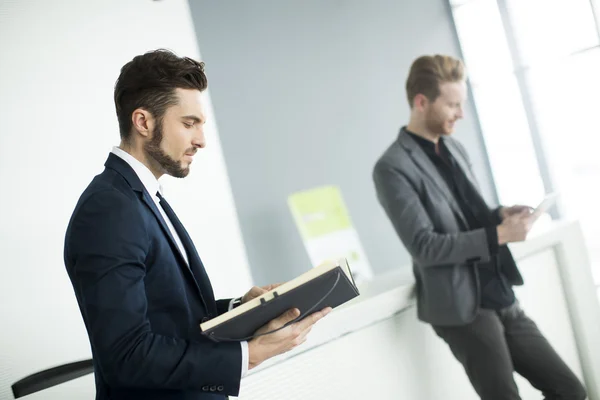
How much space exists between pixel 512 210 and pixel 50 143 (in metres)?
1.98

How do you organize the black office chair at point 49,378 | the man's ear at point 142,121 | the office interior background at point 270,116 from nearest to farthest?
the man's ear at point 142,121 < the black office chair at point 49,378 < the office interior background at point 270,116

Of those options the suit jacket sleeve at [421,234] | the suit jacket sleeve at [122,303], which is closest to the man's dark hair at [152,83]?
the suit jacket sleeve at [122,303]

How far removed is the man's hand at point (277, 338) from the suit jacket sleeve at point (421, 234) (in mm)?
1123

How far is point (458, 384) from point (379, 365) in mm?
475

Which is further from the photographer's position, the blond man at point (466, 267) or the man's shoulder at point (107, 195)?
the blond man at point (466, 267)

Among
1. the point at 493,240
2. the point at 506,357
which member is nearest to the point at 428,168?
the point at 493,240

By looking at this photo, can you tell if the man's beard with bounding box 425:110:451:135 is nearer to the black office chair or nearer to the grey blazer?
the grey blazer

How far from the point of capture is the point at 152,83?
1.41 m

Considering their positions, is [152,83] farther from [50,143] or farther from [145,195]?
[50,143]

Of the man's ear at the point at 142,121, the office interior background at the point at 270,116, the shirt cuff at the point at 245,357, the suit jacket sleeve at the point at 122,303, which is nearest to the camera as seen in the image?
the suit jacket sleeve at the point at 122,303

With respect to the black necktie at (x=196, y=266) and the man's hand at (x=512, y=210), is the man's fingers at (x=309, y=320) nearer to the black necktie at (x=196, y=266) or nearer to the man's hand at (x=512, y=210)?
the black necktie at (x=196, y=266)

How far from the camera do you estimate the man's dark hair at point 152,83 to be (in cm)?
141

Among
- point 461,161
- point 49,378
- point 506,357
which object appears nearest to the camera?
point 49,378

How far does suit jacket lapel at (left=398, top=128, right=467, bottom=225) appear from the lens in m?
2.51
